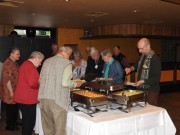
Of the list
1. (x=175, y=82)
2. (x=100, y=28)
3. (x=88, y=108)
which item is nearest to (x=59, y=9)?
(x=88, y=108)

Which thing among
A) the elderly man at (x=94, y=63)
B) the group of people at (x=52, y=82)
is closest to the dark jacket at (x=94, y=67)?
the elderly man at (x=94, y=63)

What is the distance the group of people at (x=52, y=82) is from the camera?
7.10ft

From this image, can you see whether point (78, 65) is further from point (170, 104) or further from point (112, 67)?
point (170, 104)

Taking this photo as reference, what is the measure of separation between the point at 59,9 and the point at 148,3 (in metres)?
1.27

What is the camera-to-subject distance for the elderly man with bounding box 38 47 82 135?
214 centimetres

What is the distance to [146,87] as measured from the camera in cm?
261

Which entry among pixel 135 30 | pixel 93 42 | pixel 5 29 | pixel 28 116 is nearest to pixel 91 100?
pixel 28 116

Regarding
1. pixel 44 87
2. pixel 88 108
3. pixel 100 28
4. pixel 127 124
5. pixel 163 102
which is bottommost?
pixel 163 102

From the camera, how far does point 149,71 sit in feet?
8.57

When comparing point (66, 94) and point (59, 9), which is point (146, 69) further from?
point (59, 9)

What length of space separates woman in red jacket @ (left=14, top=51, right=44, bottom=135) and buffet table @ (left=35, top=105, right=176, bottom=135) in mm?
512

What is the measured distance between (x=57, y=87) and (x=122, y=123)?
663 mm

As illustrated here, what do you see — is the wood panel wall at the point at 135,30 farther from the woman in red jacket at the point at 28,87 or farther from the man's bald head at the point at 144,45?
the woman in red jacket at the point at 28,87

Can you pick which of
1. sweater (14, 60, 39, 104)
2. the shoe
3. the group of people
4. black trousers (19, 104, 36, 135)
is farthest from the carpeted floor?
sweater (14, 60, 39, 104)
